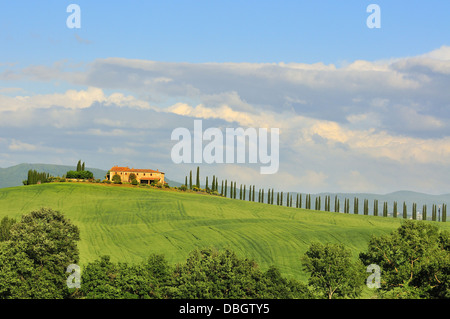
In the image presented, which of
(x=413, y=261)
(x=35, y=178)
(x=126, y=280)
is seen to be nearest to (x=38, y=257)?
(x=126, y=280)

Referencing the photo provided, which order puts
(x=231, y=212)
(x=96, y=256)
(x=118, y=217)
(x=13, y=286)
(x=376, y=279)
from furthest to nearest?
(x=231, y=212)
(x=118, y=217)
(x=96, y=256)
(x=376, y=279)
(x=13, y=286)

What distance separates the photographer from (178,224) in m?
104

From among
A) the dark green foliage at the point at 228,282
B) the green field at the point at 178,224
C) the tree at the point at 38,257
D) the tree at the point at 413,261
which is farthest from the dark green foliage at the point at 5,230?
the tree at the point at 413,261

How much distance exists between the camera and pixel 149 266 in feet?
199

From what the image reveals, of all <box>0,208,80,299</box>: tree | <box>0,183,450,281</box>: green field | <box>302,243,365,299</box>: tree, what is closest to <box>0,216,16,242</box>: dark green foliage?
<box>0,183,450,281</box>: green field

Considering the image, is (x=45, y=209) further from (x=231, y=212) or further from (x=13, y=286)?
(x=231, y=212)

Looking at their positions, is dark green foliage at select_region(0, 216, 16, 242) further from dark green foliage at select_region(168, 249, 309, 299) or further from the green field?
dark green foliage at select_region(168, 249, 309, 299)

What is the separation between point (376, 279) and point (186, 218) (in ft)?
178

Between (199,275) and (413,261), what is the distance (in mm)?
28220

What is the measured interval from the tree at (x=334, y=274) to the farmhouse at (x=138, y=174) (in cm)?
11472

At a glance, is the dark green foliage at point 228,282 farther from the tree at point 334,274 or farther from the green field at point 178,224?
the green field at point 178,224

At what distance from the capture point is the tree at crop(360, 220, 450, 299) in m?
55.7

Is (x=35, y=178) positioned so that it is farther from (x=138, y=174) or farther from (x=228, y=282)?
(x=228, y=282)

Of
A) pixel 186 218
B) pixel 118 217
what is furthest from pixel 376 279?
pixel 118 217
